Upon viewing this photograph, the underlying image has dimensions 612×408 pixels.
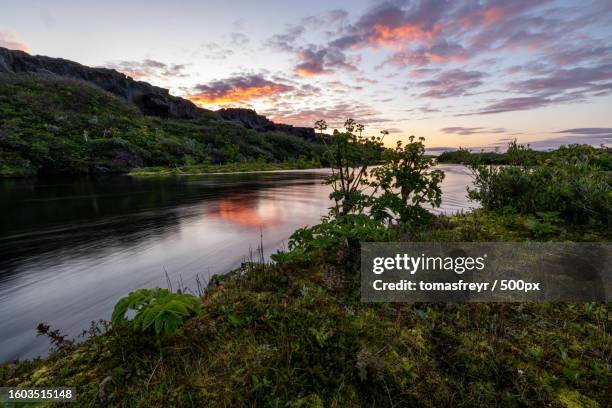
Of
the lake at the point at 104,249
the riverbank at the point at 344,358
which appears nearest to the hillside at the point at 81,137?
the lake at the point at 104,249

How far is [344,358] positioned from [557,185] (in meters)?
8.74

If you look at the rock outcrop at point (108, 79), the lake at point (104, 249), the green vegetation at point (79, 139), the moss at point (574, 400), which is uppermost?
the rock outcrop at point (108, 79)

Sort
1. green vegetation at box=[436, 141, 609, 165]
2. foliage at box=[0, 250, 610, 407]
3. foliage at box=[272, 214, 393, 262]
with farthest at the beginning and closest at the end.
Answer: green vegetation at box=[436, 141, 609, 165], foliage at box=[272, 214, 393, 262], foliage at box=[0, 250, 610, 407]

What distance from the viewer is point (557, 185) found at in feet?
26.1

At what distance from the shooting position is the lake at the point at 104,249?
249 inches

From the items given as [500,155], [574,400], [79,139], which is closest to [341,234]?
[574,400]

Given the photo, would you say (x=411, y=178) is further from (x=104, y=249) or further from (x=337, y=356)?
(x=104, y=249)

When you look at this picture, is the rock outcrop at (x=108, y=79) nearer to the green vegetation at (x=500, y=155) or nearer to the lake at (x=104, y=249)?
the lake at (x=104, y=249)

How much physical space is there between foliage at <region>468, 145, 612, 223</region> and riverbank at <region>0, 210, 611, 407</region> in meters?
4.96

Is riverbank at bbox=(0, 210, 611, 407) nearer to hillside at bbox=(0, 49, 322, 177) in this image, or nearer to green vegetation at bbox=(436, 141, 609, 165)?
green vegetation at bbox=(436, 141, 609, 165)

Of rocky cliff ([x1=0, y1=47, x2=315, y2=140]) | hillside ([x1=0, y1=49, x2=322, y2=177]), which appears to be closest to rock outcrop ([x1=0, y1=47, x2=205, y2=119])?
rocky cliff ([x1=0, y1=47, x2=315, y2=140])

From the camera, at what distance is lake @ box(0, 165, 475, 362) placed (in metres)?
6.33

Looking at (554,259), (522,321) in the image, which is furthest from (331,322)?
(554,259)

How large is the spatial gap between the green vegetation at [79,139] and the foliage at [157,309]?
28545mm
